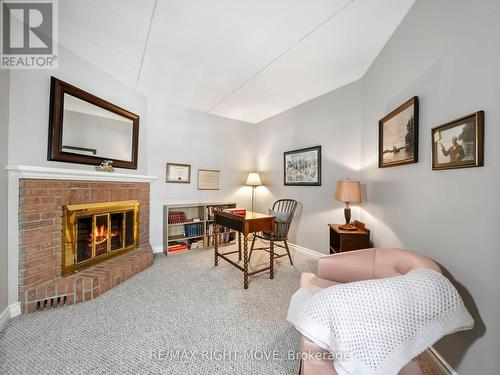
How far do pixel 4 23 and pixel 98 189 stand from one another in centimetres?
164

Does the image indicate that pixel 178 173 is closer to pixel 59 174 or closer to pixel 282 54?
pixel 59 174

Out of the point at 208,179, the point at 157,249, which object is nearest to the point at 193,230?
the point at 157,249

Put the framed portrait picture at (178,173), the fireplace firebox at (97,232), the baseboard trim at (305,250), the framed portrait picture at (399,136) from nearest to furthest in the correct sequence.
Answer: the framed portrait picture at (399,136)
the fireplace firebox at (97,232)
the baseboard trim at (305,250)
the framed portrait picture at (178,173)

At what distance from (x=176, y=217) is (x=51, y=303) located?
5.99ft

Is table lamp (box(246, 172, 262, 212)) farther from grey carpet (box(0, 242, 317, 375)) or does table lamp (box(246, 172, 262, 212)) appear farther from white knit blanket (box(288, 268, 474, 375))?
white knit blanket (box(288, 268, 474, 375))

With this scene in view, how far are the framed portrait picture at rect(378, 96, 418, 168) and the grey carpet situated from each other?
1756 millimetres

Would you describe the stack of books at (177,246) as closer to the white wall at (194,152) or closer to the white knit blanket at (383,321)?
the white wall at (194,152)

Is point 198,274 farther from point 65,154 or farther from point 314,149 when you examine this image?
point 314,149

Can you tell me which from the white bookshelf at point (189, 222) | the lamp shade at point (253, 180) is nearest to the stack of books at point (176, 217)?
the white bookshelf at point (189, 222)

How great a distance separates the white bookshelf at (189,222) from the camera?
341 cm

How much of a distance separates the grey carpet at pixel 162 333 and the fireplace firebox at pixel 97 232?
49 cm

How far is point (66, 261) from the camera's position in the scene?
208 centimetres

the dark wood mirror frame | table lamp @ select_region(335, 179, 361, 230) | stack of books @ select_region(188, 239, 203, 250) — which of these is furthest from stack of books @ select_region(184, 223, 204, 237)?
table lamp @ select_region(335, 179, 361, 230)

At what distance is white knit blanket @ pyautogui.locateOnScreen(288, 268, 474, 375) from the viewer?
2.46ft
